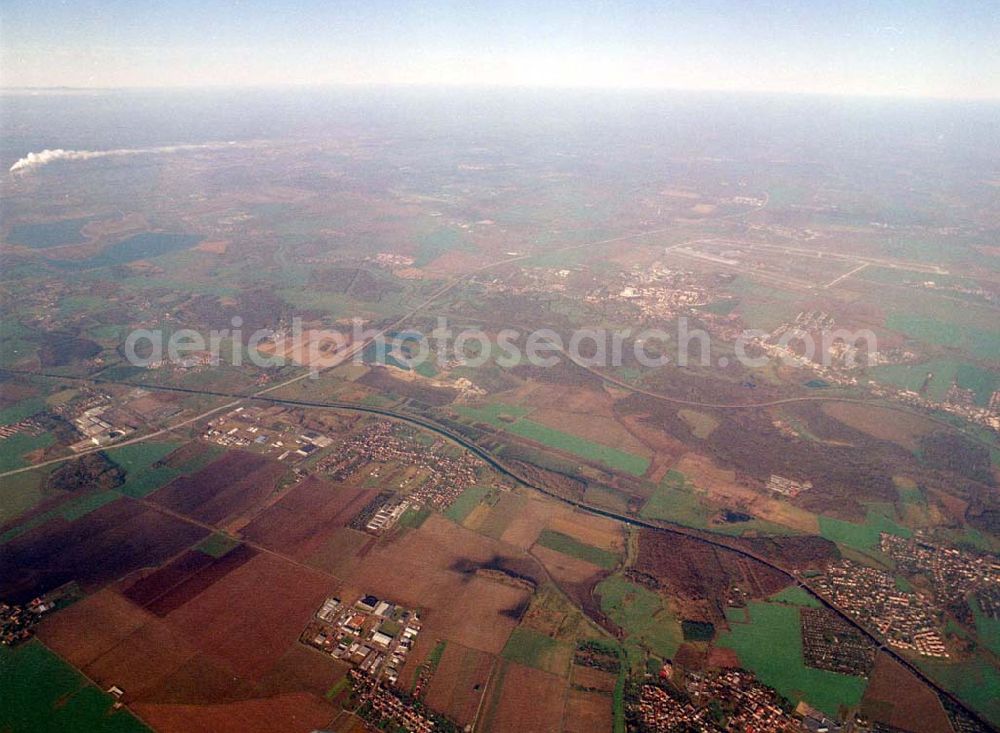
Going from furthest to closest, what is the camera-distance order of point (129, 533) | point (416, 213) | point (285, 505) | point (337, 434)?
1. point (416, 213)
2. point (337, 434)
3. point (285, 505)
4. point (129, 533)

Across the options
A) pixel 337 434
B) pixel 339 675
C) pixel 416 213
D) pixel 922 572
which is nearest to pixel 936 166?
pixel 416 213

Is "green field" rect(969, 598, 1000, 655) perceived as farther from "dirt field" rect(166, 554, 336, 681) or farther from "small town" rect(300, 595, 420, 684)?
"dirt field" rect(166, 554, 336, 681)

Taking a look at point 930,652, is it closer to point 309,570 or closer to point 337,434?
point 309,570

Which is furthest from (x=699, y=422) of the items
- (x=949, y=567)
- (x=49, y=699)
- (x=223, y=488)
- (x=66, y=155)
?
(x=66, y=155)

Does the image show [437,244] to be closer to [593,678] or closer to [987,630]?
[593,678]

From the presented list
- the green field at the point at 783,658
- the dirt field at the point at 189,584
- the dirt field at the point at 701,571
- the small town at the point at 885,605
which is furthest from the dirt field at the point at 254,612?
the small town at the point at 885,605

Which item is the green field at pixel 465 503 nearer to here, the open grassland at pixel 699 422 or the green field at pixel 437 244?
the open grassland at pixel 699 422

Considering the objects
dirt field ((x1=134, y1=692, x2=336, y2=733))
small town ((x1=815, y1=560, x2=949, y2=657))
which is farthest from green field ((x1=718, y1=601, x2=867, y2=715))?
dirt field ((x1=134, y1=692, x2=336, y2=733))
